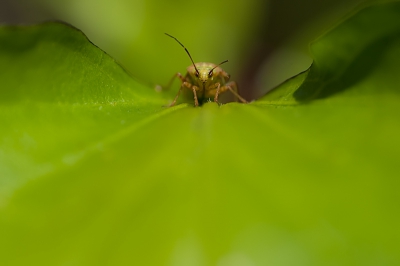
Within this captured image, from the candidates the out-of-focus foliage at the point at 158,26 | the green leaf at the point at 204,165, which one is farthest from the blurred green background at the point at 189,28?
the green leaf at the point at 204,165

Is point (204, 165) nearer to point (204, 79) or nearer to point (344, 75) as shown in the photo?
point (344, 75)

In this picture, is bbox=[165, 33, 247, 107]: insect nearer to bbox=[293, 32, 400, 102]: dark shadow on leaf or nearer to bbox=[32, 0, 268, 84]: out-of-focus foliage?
bbox=[32, 0, 268, 84]: out-of-focus foliage

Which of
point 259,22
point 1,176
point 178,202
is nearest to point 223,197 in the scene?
point 178,202

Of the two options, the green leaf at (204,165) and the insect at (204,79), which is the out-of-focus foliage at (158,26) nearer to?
the insect at (204,79)

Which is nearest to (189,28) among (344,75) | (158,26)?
(158,26)

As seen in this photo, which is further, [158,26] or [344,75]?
[158,26]

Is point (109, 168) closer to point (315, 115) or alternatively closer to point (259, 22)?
point (315, 115)
